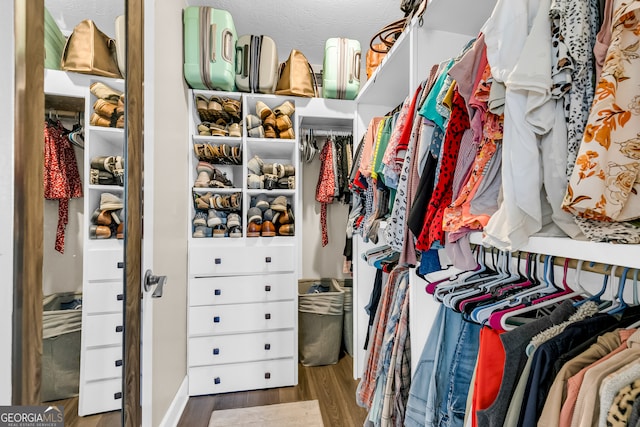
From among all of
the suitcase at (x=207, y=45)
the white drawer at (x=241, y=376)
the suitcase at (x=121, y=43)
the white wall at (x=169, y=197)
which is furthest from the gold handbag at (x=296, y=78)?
the white drawer at (x=241, y=376)

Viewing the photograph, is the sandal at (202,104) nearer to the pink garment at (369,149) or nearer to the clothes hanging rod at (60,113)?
the pink garment at (369,149)

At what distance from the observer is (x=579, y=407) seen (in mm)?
470

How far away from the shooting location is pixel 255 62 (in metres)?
2.09

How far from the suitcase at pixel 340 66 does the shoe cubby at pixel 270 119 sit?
0.30m

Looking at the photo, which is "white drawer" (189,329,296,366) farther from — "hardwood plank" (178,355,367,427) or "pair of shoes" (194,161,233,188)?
"pair of shoes" (194,161,233,188)

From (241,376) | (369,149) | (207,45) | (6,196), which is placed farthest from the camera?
(241,376)

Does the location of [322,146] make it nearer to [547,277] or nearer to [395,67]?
[395,67]

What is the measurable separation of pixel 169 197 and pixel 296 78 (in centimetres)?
119

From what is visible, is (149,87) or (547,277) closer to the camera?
(547,277)

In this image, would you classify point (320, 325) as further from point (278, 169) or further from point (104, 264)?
point (104, 264)

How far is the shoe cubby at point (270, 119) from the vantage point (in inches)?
83.6

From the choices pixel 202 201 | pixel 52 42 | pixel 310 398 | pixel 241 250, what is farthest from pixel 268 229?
pixel 52 42

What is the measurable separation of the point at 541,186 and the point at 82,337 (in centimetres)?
115

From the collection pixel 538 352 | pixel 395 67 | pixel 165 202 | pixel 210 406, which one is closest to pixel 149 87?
pixel 165 202
